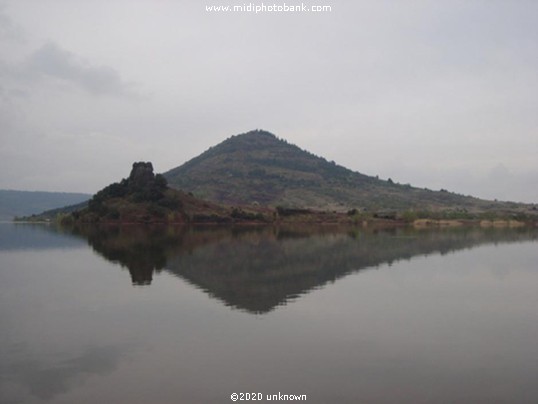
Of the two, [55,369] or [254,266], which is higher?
[254,266]

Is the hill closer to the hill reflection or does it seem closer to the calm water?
the hill reflection

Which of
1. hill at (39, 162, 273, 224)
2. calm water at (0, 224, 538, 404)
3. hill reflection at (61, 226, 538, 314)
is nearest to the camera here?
calm water at (0, 224, 538, 404)

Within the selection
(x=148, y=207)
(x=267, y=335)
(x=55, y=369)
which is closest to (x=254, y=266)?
(x=267, y=335)

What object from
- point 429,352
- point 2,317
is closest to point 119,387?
point 429,352

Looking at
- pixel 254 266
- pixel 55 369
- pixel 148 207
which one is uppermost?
pixel 148 207

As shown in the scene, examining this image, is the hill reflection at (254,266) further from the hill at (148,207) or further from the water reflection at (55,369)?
the hill at (148,207)

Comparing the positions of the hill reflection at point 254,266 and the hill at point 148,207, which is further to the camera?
the hill at point 148,207

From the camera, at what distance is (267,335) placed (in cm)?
2045

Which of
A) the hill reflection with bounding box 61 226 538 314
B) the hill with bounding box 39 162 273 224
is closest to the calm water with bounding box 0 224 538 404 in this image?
the hill reflection with bounding box 61 226 538 314

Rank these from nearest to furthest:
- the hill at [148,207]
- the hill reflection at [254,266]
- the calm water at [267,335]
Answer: the calm water at [267,335] → the hill reflection at [254,266] → the hill at [148,207]

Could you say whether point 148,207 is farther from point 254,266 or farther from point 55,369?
point 55,369

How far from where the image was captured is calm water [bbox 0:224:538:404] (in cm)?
1468

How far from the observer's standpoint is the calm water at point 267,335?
14.7 meters

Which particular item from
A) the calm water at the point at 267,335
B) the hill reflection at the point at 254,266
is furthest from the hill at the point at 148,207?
the calm water at the point at 267,335
